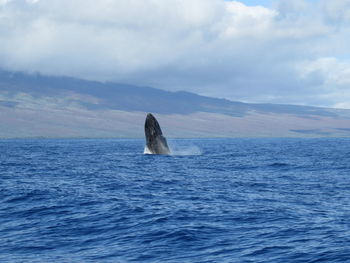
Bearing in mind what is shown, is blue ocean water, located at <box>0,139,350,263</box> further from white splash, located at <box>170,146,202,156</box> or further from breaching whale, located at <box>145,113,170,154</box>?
white splash, located at <box>170,146,202,156</box>

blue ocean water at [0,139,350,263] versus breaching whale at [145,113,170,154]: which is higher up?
breaching whale at [145,113,170,154]

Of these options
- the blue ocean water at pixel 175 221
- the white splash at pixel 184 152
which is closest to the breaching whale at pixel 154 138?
the white splash at pixel 184 152

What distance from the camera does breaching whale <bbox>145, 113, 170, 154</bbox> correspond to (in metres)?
63.7

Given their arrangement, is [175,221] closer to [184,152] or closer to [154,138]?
[154,138]

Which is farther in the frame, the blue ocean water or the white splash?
the white splash

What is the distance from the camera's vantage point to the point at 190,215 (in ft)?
78.6

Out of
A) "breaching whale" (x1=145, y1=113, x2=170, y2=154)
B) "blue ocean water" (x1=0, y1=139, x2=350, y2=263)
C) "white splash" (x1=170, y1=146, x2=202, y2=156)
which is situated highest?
"breaching whale" (x1=145, y1=113, x2=170, y2=154)

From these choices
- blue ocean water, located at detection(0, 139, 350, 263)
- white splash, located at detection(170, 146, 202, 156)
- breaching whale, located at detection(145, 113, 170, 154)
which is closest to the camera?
blue ocean water, located at detection(0, 139, 350, 263)

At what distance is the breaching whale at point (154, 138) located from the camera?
6372cm

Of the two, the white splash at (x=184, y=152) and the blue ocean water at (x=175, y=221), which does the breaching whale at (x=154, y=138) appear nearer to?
the white splash at (x=184, y=152)

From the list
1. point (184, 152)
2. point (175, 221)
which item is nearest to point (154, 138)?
point (184, 152)

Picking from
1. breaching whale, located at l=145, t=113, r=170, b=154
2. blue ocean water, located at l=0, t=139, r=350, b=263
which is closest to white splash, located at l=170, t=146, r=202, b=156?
breaching whale, located at l=145, t=113, r=170, b=154

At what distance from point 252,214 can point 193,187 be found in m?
11.0

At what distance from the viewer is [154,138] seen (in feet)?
227
